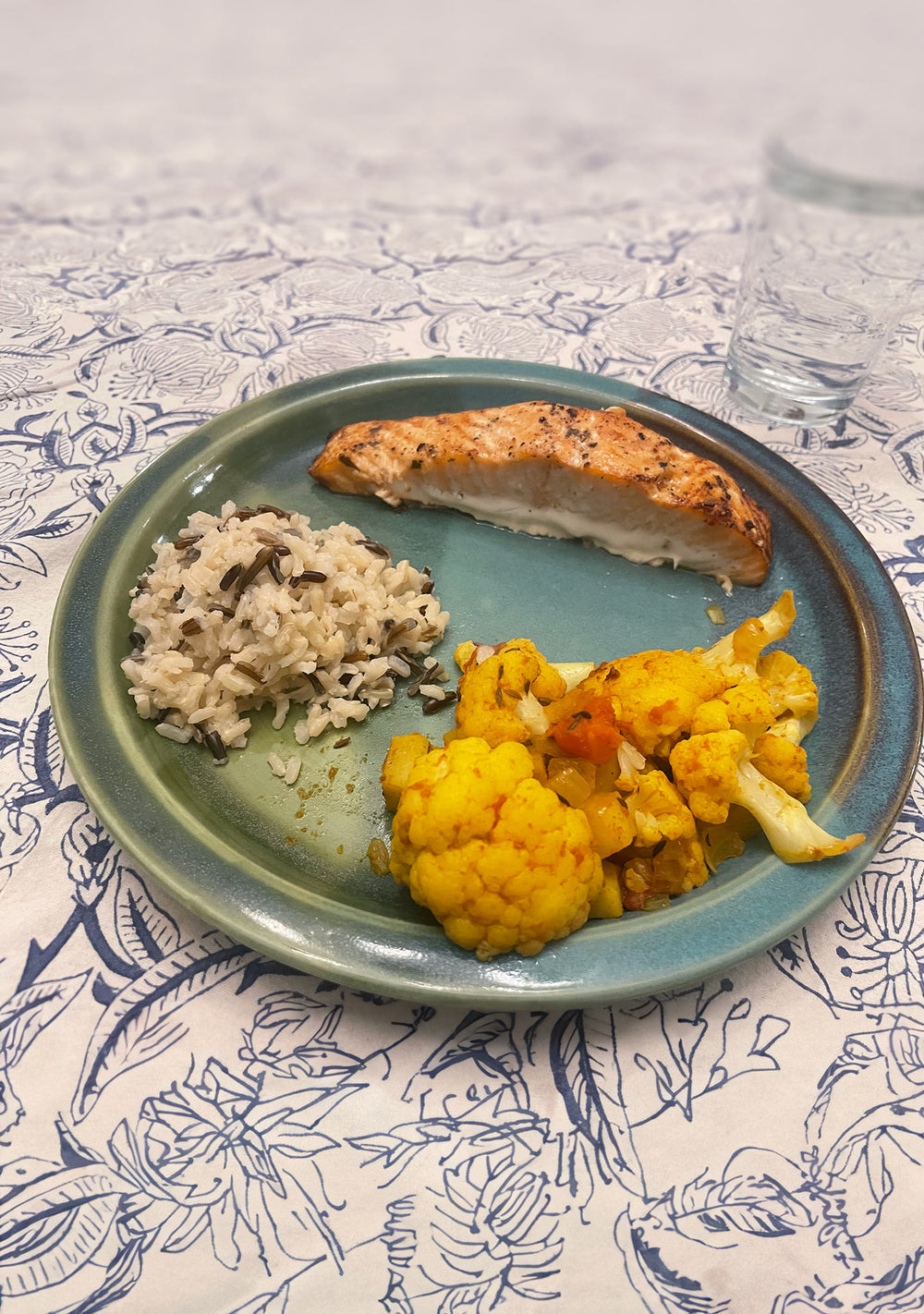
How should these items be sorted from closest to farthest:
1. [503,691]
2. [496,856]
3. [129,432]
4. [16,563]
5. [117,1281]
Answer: [117,1281] < [496,856] < [503,691] < [16,563] < [129,432]

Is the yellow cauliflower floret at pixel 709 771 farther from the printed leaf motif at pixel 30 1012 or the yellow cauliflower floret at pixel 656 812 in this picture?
the printed leaf motif at pixel 30 1012

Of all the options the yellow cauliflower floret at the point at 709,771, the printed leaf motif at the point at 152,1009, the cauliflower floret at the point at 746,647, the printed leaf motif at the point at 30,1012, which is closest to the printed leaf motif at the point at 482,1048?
the printed leaf motif at the point at 152,1009

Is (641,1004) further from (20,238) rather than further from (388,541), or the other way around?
(20,238)

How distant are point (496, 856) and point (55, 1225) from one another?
2.49ft

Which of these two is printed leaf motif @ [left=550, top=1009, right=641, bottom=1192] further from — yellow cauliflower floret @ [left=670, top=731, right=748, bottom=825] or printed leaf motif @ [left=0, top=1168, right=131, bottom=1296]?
printed leaf motif @ [left=0, top=1168, right=131, bottom=1296]

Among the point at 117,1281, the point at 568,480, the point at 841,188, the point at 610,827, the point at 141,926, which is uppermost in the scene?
the point at 841,188

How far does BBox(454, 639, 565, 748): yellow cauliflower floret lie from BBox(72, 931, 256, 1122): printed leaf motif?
522 millimetres

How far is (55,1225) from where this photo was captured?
45.3 inches

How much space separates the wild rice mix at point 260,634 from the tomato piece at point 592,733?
0.40 metres

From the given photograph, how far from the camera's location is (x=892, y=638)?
1.70 m

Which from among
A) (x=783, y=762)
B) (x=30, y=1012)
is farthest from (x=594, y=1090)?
(x=30, y=1012)

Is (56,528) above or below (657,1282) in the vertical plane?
above

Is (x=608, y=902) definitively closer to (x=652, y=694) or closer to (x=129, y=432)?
(x=652, y=694)

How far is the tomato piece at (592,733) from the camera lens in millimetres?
1387
